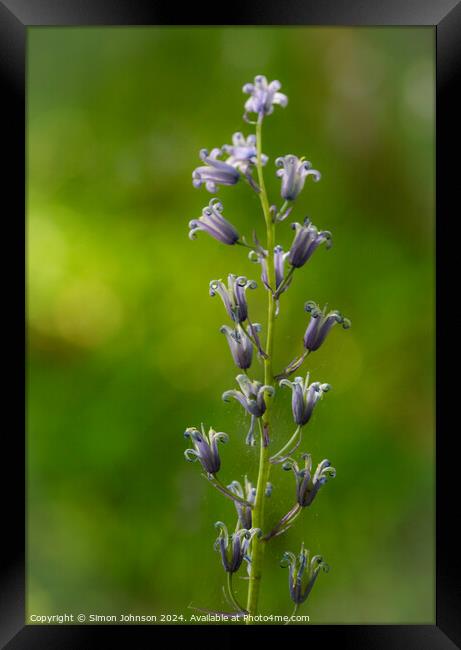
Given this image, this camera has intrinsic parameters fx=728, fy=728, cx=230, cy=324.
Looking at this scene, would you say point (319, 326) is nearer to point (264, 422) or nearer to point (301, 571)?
point (264, 422)

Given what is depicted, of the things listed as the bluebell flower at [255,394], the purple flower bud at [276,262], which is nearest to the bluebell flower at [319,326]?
the purple flower bud at [276,262]

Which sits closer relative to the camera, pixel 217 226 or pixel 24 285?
pixel 217 226

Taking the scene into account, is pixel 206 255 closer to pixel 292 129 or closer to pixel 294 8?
pixel 292 129

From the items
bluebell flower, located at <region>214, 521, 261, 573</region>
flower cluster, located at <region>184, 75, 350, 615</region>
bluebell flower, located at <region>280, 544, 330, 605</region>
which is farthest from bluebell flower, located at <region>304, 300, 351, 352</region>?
bluebell flower, located at <region>280, 544, 330, 605</region>

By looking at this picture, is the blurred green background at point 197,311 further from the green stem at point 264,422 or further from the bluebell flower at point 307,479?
the green stem at point 264,422

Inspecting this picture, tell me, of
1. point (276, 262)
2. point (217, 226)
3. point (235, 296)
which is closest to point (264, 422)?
point (235, 296)

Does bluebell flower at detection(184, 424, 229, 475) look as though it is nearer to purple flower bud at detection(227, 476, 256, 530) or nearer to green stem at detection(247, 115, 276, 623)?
purple flower bud at detection(227, 476, 256, 530)
